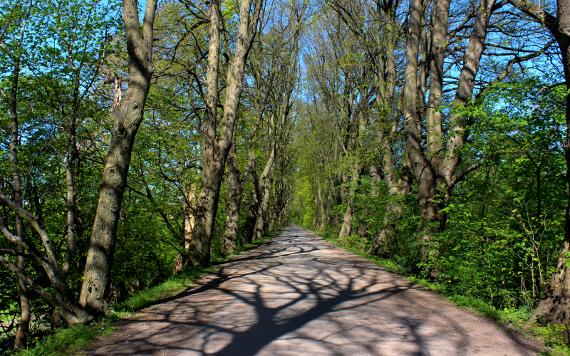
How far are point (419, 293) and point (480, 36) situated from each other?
236 inches

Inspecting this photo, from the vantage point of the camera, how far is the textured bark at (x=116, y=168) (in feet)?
19.0

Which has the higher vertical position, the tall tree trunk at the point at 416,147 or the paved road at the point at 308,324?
the tall tree trunk at the point at 416,147

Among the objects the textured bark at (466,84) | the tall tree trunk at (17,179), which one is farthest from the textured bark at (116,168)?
the textured bark at (466,84)

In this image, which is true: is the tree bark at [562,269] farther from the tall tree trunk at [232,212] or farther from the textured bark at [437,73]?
the tall tree trunk at [232,212]

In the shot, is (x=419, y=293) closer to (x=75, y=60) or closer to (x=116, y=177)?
(x=116, y=177)

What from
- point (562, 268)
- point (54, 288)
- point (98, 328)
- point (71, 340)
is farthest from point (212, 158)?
point (562, 268)

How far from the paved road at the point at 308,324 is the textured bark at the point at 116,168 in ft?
2.70

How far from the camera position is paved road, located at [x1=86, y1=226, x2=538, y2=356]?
4.48 metres

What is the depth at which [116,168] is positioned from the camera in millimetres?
6117

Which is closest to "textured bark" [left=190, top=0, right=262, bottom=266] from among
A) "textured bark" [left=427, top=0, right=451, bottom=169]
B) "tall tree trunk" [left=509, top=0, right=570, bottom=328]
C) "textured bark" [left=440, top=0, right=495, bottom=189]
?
"textured bark" [left=427, top=0, right=451, bottom=169]

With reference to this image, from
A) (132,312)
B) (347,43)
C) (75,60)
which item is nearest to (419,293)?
(132,312)

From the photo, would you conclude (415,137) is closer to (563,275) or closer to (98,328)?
(563,275)

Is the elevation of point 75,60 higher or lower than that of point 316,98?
lower

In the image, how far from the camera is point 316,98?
34469 mm
